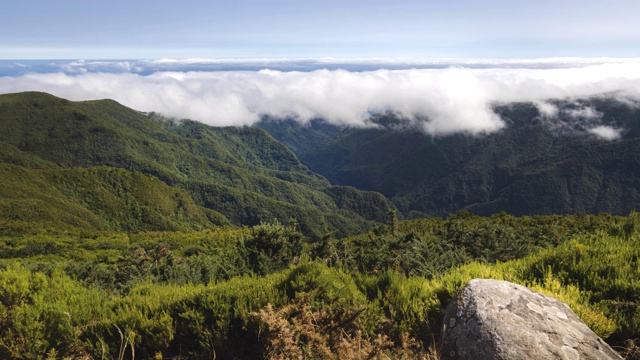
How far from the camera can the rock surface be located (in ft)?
15.4

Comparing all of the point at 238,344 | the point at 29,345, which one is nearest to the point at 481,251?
the point at 238,344

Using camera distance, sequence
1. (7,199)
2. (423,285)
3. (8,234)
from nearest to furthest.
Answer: (423,285) → (8,234) → (7,199)

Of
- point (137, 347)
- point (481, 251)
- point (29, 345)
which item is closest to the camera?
point (29, 345)

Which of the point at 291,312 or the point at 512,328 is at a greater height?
the point at 512,328

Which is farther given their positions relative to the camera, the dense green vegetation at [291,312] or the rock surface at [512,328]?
the dense green vegetation at [291,312]

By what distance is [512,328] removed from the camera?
491 cm

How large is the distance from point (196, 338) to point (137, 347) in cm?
100

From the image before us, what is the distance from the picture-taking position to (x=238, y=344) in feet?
20.1

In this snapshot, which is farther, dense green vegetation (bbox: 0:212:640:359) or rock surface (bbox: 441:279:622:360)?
dense green vegetation (bbox: 0:212:640:359)

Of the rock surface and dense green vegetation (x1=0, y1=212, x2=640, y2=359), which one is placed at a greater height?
the rock surface

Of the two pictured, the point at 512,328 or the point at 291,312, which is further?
the point at 291,312

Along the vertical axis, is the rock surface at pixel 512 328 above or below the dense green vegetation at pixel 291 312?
above

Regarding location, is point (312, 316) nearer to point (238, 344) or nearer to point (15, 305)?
point (238, 344)

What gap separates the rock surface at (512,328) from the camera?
15.4ft
